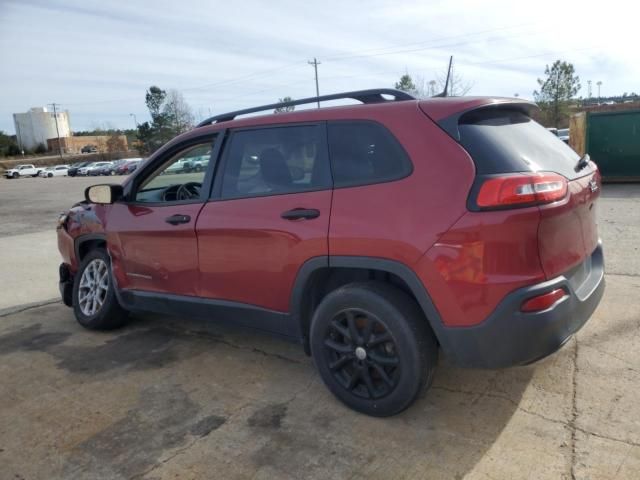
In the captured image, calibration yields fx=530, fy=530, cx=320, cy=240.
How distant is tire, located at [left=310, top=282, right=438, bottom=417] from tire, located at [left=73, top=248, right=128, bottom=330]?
7.49 ft

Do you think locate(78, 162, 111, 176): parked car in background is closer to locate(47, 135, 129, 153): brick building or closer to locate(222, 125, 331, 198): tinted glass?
locate(47, 135, 129, 153): brick building

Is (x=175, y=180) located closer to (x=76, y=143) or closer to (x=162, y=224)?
(x=162, y=224)

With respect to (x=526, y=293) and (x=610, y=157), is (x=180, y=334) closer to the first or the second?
(x=526, y=293)

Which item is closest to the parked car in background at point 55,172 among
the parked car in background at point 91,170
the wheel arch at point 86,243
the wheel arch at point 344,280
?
the parked car in background at point 91,170

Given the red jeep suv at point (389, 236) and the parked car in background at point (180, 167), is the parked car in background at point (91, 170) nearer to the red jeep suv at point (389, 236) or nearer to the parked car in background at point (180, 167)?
the parked car in background at point (180, 167)

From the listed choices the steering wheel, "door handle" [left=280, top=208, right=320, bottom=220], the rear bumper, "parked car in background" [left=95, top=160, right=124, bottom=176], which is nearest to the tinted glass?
"door handle" [left=280, top=208, right=320, bottom=220]

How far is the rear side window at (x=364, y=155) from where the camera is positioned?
2801mm

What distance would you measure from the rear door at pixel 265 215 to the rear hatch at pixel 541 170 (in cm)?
84

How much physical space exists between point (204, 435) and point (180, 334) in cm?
175

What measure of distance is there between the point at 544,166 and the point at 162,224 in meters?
2.62

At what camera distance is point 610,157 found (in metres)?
13.2

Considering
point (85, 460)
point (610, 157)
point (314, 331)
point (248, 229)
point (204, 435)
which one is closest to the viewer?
point (85, 460)

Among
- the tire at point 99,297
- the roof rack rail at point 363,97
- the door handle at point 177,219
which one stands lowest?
the tire at point 99,297

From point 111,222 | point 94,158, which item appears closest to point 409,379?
point 111,222
